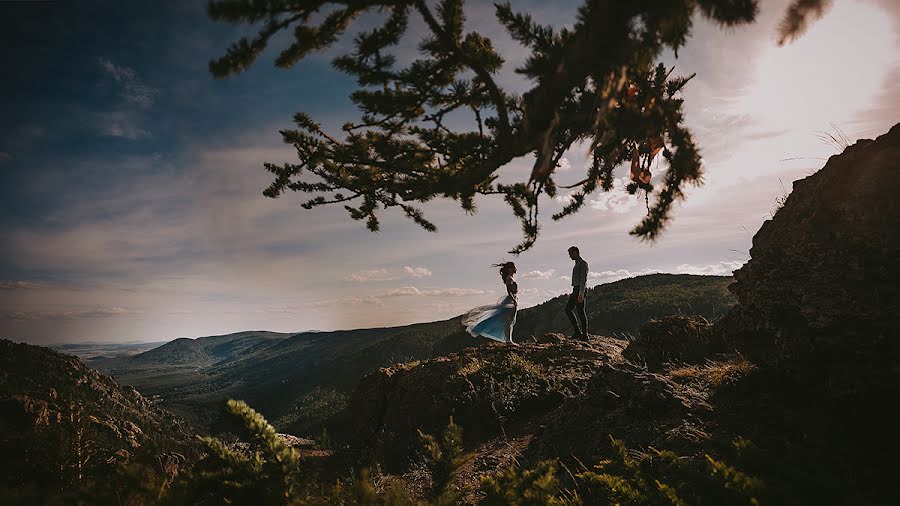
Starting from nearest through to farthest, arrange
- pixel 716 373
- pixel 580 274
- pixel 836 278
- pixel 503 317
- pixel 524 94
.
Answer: pixel 524 94 < pixel 836 278 < pixel 716 373 < pixel 580 274 < pixel 503 317

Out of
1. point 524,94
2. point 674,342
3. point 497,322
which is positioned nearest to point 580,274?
point 674,342

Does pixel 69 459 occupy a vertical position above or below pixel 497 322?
below

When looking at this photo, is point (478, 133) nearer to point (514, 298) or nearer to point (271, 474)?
point (271, 474)

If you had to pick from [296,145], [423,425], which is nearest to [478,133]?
[296,145]

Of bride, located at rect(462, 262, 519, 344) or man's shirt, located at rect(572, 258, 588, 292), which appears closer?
man's shirt, located at rect(572, 258, 588, 292)

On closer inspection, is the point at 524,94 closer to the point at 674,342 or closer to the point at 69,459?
the point at 69,459

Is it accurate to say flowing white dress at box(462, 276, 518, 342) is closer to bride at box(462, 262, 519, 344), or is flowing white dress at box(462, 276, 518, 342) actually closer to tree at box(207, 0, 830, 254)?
bride at box(462, 262, 519, 344)

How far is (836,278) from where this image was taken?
171 inches

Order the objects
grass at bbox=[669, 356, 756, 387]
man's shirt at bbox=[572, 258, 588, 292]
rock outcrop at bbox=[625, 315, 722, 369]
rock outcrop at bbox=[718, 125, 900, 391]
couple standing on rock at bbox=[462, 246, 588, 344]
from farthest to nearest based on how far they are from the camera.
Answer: couple standing on rock at bbox=[462, 246, 588, 344]
man's shirt at bbox=[572, 258, 588, 292]
rock outcrop at bbox=[625, 315, 722, 369]
grass at bbox=[669, 356, 756, 387]
rock outcrop at bbox=[718, 125, 900, 391]

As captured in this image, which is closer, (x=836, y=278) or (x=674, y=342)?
(x=836, y=278)

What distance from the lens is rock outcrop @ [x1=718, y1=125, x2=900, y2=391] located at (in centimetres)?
384

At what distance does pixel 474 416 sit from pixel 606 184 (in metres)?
6.09

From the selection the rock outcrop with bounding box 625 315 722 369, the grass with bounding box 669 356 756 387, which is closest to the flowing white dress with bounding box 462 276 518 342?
the rock outcrop with bounding box 625 315 722 369

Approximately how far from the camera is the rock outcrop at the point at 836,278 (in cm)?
384
